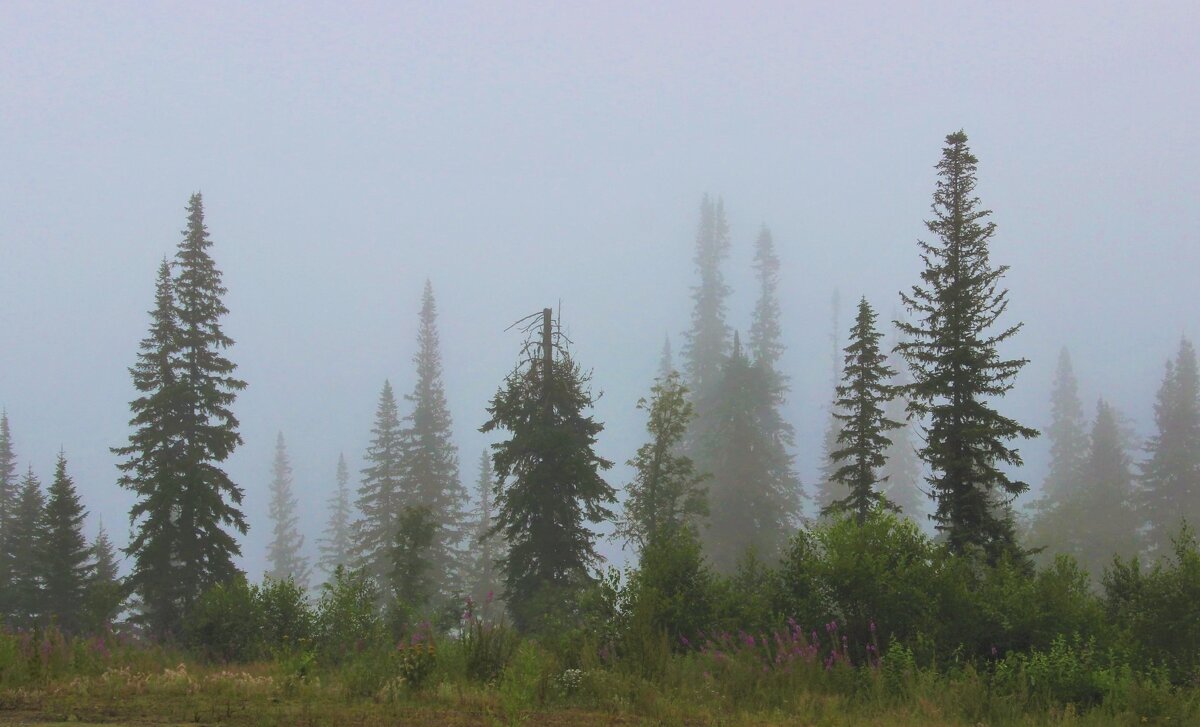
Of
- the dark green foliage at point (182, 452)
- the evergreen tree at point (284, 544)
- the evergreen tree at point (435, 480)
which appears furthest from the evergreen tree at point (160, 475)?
A: the evergreen tree at point (284, 544)

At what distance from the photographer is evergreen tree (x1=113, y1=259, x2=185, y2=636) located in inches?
1101

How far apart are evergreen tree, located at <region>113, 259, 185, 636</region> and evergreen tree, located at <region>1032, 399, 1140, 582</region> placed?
143 ft

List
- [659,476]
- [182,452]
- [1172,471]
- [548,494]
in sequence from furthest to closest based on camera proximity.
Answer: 1. [1172,471]
2. [659,476]
3. [182,452]
4. [548,494]

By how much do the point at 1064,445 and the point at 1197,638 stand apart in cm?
6440

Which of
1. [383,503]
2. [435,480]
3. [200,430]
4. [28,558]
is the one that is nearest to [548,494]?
[200,430]

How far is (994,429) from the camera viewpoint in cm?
2236

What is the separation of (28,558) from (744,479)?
118ft

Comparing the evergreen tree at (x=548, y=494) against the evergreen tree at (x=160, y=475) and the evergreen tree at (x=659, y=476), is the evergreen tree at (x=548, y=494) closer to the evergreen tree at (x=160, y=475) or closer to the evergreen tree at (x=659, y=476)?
the evergreen tree at (x=659, y=476)

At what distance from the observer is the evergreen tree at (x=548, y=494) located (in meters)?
26.7

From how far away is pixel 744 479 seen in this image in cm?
4603

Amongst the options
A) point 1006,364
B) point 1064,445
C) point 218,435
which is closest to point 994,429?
point 1006,364

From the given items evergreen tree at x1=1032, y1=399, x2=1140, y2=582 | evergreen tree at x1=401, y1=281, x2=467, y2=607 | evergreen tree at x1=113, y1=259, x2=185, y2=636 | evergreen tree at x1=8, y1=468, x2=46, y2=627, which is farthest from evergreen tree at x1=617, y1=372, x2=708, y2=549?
evergreen tree at x1=1032, y1=399, x2=1140, y2=582

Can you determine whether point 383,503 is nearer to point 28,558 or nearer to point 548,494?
point 28,558

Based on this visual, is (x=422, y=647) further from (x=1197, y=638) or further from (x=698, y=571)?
(x=1197, y=638)
